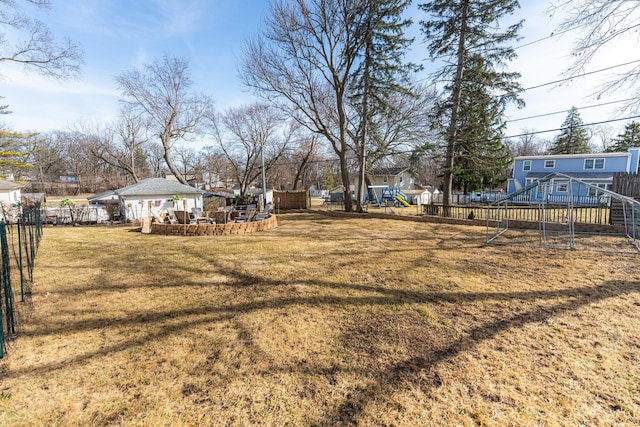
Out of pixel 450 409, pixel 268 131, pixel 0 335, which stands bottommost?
pixel 450 409

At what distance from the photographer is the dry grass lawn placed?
2.40 metres

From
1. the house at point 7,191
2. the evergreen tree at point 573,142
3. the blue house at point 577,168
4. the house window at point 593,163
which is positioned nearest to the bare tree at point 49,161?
the house at point 7,191

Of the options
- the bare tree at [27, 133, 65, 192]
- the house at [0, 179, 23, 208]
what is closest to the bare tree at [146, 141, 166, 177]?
the bare tree at [27, 133, 65, 192]

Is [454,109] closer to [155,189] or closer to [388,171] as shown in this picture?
[155,189]

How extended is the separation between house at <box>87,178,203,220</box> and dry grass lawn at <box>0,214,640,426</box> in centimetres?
1407

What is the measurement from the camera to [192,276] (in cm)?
601

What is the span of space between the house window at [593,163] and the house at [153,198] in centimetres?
3746

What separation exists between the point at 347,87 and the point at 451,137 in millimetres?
8218

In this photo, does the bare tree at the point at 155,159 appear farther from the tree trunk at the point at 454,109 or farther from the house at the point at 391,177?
the tree trunk at the point at 454,109

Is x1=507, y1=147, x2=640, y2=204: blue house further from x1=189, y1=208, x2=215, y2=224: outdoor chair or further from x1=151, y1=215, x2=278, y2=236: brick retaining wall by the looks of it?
x1=189, y1=208, x2=215, y2=224: outdoor chair

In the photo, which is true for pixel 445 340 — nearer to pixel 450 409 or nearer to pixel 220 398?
pixel 450 409

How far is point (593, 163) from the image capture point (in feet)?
89.6

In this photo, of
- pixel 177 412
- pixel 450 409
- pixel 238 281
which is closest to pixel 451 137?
pixel 238 281

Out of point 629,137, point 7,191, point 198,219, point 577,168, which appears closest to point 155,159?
point 7,191
